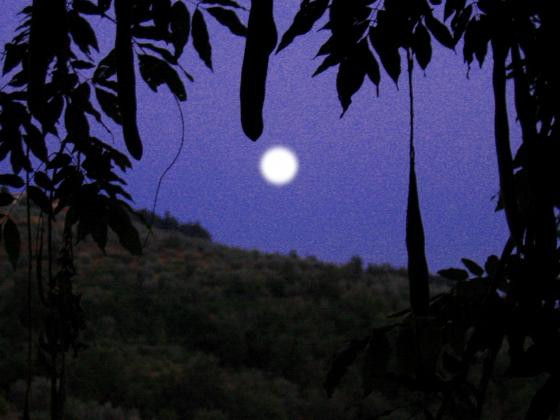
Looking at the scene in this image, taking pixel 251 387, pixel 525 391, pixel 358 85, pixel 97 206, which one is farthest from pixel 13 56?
pixel 525 391

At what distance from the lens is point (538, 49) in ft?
3.46

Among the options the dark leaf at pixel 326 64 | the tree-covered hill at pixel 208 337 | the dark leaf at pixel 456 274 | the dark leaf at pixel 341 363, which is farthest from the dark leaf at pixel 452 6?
the tree-covered hill at pixel 208 337

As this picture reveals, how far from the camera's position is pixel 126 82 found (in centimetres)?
59

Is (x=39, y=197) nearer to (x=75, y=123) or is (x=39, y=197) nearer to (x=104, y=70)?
(x=75, y=123)

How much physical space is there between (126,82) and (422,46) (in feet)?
3.27

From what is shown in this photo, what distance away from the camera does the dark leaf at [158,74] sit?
174cm

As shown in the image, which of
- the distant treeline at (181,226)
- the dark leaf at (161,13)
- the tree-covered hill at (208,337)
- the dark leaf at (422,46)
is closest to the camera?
the dark leaf at (161,13)

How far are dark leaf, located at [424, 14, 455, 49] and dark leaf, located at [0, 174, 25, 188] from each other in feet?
4.15

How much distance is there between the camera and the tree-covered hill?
7.09 meters

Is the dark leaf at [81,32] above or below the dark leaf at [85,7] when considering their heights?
below

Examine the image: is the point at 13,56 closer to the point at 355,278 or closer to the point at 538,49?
the point at 538,49

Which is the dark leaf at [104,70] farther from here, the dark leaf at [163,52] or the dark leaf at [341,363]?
the dark leaf at [341,363]

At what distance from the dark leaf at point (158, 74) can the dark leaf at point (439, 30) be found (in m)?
0.71

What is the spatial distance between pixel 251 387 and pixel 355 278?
6.16 meters
